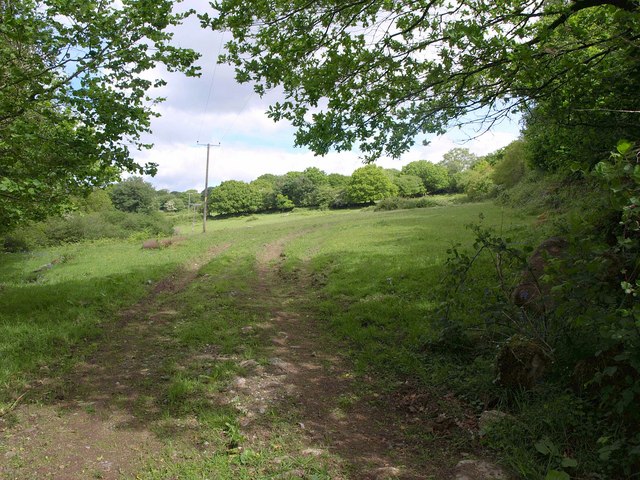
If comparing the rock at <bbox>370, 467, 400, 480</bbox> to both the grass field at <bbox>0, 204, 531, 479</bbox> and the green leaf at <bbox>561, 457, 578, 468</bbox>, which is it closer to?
the grass field at <bbox>0, 204, 531, 479</bbox>

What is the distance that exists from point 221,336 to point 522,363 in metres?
5.93

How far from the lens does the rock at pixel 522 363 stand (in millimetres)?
5285

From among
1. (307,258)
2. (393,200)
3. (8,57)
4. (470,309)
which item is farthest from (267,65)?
(393,200)

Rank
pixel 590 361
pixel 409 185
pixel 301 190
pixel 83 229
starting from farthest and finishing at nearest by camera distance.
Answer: pixel 301 190, pixel 409 185, pixel 83 229, pixel 590 361

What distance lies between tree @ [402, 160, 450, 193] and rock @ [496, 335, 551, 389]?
11202cm

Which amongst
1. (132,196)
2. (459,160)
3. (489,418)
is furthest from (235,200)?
(489,418)

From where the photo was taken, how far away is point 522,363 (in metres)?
5.37

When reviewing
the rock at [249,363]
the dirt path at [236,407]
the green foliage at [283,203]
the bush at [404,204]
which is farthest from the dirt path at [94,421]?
the green foliage at [283,203]

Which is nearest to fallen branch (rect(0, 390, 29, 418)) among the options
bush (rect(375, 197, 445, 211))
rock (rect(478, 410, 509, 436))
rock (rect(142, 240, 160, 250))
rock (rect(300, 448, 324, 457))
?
rock (rect(300, 448, 324, 457))

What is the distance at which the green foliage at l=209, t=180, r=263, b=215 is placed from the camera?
372 feet

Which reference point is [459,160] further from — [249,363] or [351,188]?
[249,363]

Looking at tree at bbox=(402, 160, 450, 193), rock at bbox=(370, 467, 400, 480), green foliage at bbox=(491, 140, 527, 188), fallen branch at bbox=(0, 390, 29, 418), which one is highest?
tree at bbox=(402, 160, 450, 193)

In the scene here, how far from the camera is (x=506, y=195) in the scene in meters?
42.0

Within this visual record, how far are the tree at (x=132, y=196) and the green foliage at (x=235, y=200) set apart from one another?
2676 centimetres
